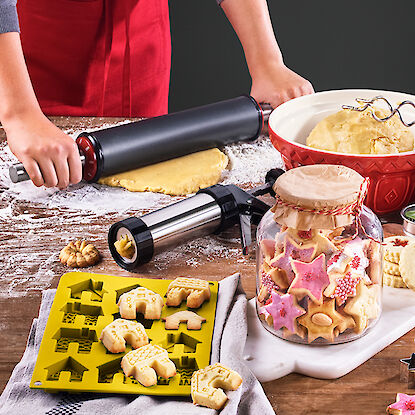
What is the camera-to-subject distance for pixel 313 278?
0.91m

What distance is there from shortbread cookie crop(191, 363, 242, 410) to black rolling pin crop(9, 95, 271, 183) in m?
0.69

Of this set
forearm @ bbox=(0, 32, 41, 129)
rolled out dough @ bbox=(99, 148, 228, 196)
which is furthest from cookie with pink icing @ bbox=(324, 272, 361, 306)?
forearm @ bbox=(0, 32, 41, 129)

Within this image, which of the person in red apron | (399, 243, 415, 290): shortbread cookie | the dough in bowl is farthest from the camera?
the person in red apron

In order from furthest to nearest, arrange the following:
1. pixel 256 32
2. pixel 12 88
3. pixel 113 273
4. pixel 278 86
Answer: pixel 256 32 → pixel 278 86 → pixel 12 88 → pixel 113 273

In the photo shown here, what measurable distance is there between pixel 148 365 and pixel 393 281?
17.2 inches

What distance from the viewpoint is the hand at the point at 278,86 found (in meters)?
1.75

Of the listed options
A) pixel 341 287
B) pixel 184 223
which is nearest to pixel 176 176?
pixel 184 223

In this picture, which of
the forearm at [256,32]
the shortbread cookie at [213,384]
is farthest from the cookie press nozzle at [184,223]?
the forearm at [256,32]

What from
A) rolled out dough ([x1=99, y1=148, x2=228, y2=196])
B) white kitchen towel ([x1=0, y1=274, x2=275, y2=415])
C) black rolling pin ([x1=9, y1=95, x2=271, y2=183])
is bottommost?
rolled out dough ([x1=99, y1=148, x2=228, y2=196])

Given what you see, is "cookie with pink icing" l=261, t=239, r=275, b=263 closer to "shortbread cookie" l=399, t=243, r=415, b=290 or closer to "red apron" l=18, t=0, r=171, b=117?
"shortbread cookie" l=399, t=243, r=415, b=290

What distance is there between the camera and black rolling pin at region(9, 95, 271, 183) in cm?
142

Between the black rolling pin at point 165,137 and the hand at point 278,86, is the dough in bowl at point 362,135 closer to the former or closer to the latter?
the black rolling pin at point 165,137

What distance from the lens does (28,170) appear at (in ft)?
4.55

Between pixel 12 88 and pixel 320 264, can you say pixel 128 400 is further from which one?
pixel 12 88
